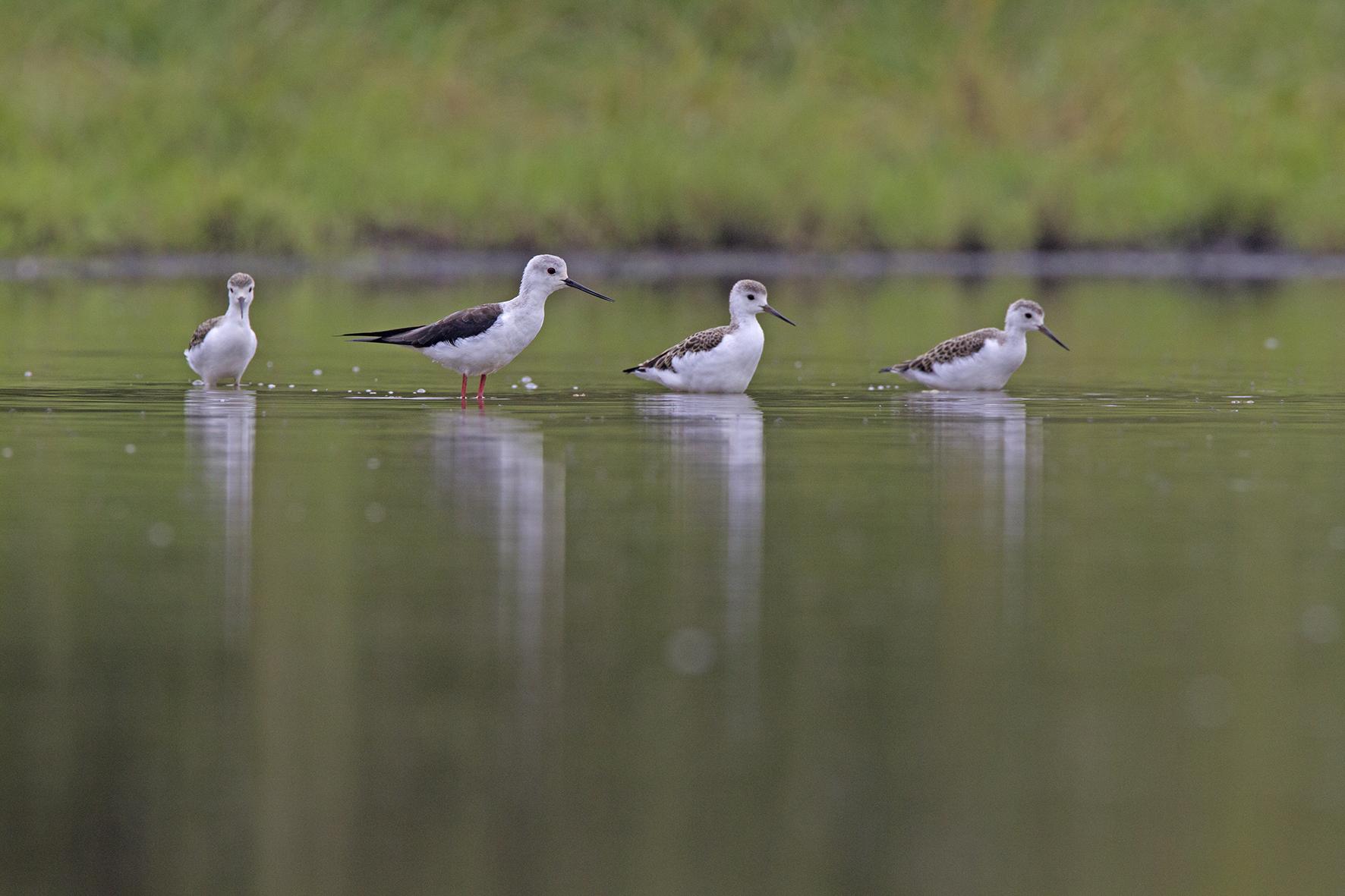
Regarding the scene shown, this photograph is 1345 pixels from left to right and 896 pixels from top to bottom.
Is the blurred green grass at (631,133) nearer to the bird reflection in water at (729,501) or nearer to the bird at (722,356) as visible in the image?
the bird at (722,356)

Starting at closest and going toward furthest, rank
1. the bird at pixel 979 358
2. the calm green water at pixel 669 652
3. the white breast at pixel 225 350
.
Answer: the calm green water at pixel 669 652 < the white breast at pixel 225 350 < the bird at pixel 979 358

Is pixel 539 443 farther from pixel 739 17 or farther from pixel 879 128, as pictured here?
pixel 739 17

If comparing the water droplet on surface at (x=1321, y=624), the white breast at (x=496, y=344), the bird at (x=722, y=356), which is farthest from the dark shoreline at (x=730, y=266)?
the water droplet on surface at (x=1321, y=624)

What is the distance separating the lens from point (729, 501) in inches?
413

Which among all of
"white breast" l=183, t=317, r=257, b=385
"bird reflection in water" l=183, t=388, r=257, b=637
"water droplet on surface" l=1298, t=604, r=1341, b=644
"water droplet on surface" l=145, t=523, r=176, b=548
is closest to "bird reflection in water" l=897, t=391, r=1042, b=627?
"water droplet on surface" l=1298, t=604, r=1341, b=644

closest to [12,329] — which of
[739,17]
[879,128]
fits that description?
[879,128]

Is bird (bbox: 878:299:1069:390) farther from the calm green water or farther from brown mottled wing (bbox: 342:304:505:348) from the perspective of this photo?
brown mottled wing (bbox: 342:304:505:348)

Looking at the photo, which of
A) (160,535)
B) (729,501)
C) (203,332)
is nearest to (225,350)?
(203,332)

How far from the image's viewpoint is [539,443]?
41.9 ft

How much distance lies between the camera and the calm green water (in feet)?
17.7

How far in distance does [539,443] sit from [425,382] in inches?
203

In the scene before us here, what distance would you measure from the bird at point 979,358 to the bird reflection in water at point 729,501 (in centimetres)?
131

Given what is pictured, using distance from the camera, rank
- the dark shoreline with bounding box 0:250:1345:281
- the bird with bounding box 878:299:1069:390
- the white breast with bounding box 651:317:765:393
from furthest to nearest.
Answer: the dark shoreline with bounding box 0:250:1345:281 → the bird with bounding box 878:299:1069:390 → the white breast with bounding box 651:317:765:393

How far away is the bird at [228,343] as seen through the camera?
52.9 feet
